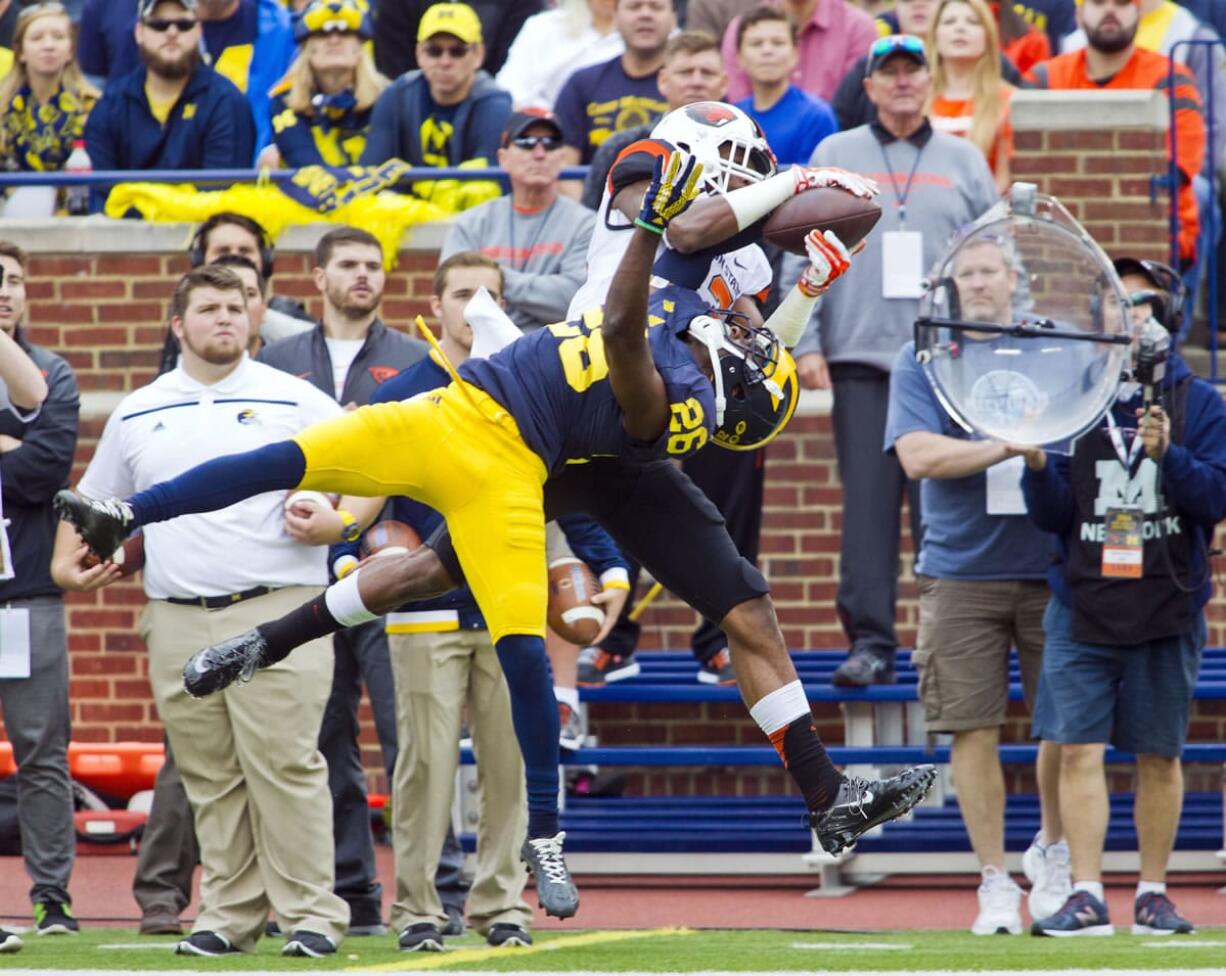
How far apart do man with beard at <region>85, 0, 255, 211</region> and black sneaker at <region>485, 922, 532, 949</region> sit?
4944 millimetres

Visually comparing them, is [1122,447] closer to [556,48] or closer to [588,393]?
[588,393]

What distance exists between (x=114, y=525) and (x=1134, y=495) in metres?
4.12

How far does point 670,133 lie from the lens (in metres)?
6.75

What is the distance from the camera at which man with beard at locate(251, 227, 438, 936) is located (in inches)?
359

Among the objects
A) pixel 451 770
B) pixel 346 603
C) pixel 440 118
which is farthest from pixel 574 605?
pixel 440 118

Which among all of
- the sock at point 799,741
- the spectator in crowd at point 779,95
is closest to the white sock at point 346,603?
the sock at point 799,741

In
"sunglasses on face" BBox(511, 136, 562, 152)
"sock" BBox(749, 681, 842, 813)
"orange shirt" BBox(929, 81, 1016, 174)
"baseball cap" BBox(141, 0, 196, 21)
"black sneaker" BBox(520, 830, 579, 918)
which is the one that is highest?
"baseball cap" BBox(141, 0, 196, 21)

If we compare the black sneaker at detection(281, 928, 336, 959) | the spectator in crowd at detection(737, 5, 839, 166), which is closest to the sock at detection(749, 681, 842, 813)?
the black sneaker at detection(281, 928, 336, 959)

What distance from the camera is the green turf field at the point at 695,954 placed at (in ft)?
24.0

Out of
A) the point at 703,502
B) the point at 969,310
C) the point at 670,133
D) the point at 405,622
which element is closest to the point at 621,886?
the point at 405,622

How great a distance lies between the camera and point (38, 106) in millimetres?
12227

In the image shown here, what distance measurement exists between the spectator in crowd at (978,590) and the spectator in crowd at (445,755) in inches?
69.5

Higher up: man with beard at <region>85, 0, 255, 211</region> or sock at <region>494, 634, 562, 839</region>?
man with beard at <region>85, 0, 255, 211</region>

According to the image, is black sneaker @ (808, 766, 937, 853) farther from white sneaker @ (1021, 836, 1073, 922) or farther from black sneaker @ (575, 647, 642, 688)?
black sneaker @ (575, 647, 642, 688)
